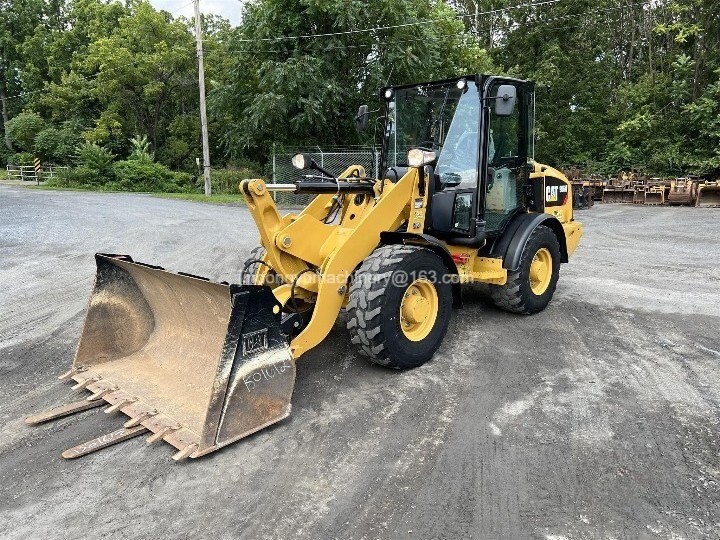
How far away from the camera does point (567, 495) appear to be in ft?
9.30

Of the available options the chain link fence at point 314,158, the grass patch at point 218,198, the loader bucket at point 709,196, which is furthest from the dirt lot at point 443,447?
the loader bucket at point 709,196

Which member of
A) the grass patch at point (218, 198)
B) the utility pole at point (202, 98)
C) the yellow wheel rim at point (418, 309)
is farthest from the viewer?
the utility pole at point (202, 98)

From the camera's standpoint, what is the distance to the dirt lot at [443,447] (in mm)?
2668

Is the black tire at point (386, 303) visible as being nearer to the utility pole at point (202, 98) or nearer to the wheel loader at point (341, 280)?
the wheel loader at point (341, 280)

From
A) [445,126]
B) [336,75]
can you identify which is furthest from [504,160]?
[336,75]

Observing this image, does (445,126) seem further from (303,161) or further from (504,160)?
(303,161)

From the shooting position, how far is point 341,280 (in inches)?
163

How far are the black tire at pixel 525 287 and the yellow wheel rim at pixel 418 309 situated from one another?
126 centimetres

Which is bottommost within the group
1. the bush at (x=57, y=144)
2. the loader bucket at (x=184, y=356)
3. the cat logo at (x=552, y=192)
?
the loader bucket at (x=184, y=356)

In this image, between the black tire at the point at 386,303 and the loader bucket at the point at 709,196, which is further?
the loader bucket at the point at 709,196

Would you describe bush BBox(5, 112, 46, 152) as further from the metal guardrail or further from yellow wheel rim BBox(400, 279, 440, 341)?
yellow wheel rim BBox(400, 279, 440, 341)

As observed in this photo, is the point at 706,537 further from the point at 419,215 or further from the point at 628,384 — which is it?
the point at 419,215

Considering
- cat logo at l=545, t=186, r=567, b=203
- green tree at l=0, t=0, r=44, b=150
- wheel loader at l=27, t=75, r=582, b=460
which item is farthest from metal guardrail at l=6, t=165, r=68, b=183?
cat logo at l=545, t=186, r=567, b=203

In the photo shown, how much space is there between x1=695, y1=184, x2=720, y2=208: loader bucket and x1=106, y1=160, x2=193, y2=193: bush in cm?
2009
